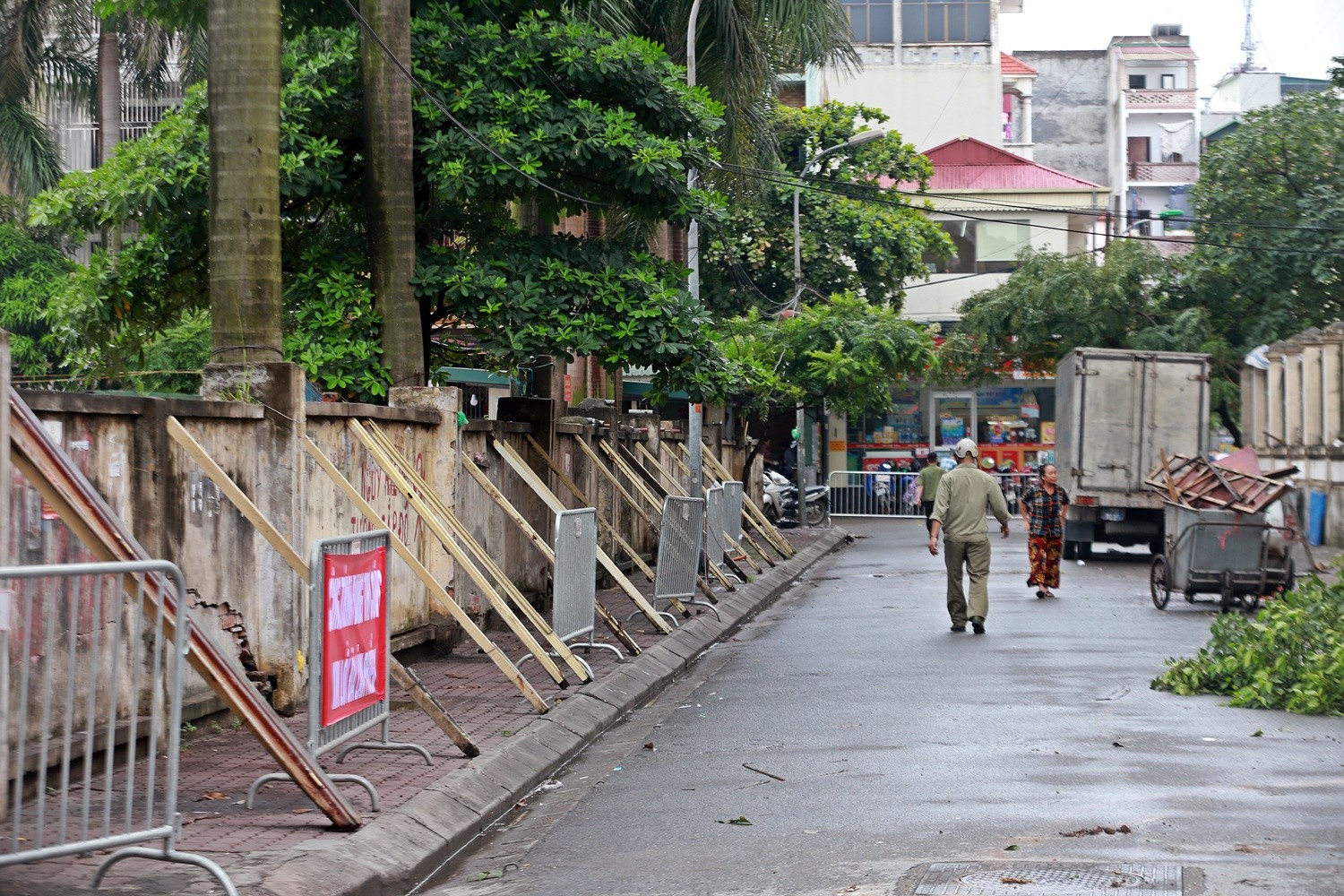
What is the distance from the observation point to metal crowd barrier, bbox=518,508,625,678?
11.6m

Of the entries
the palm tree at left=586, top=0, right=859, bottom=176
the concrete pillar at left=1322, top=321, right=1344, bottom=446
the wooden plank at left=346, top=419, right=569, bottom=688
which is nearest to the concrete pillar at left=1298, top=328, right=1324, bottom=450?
the concrete pillar at left=1322, top=321, right=1344, bottom=446

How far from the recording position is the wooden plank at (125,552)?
598 centimetres

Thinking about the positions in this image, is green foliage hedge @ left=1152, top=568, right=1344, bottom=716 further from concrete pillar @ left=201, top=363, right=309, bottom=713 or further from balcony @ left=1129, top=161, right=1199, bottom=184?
balcony @ left=1129, top=161, right=1199, bottom=184

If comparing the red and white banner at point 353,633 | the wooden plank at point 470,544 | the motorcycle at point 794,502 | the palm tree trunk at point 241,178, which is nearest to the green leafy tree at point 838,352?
the motorcycle at point 794,502

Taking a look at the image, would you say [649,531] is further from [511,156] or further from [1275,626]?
[1275,626]

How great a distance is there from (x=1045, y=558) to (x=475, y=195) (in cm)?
858

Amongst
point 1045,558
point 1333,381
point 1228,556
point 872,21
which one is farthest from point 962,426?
point 1228,556

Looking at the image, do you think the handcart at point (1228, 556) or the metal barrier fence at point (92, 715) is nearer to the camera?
the metal barrier fence at point (92, 715)

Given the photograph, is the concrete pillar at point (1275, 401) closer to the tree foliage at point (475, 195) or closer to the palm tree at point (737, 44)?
the palm tree at point (737, 44)

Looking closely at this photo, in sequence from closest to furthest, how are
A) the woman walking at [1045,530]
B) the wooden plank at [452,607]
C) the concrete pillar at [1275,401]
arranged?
the wooden plank at [452,607], the woman walking at [1045,530], the concrete pillar at [1275,401]

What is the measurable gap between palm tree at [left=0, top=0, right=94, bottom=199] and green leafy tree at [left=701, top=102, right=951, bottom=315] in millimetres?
15691

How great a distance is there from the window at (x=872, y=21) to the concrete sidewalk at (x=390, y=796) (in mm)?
46633

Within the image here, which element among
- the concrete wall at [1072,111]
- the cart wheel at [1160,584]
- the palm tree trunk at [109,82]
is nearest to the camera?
the cart wheel at [1160,584]

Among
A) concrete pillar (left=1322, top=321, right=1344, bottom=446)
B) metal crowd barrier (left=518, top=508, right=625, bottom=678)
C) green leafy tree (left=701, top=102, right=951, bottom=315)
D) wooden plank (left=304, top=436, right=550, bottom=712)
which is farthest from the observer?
green leafy tree (left=701, top=102, right=951, bottom=315)
